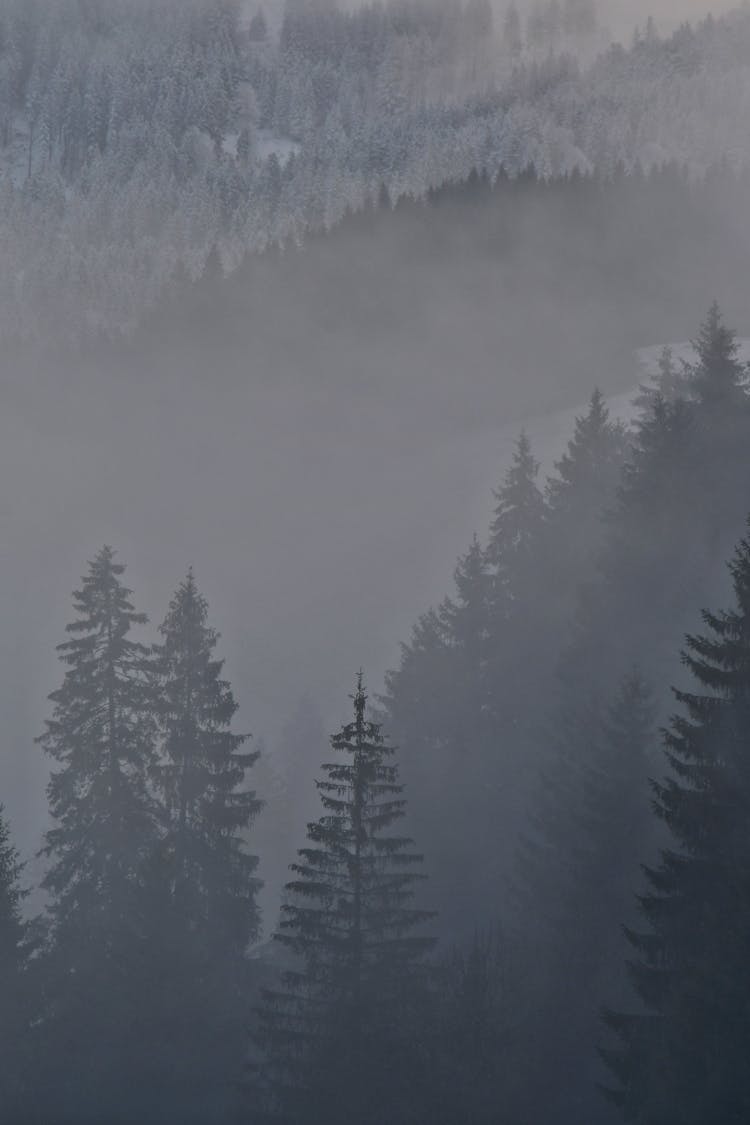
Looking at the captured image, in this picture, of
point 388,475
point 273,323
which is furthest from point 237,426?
point 388,475

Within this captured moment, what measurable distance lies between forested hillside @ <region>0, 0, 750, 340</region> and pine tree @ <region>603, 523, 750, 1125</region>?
266 ft

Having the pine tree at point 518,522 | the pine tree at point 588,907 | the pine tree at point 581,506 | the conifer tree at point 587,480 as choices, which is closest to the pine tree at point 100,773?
the pine tree at point 588,907

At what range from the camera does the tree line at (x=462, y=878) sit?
47.0 ft

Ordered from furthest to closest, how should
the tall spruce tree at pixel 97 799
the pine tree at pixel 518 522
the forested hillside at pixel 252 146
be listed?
the forested hillside at pixel 252 146
the pine tree at pixel 518 522
the tall spruce tree at pixel 97 799

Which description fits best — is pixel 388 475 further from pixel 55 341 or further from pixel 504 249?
pixel 55 341

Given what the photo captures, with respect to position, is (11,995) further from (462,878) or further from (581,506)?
(581,506)

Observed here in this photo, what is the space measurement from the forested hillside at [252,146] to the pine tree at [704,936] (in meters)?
81.1

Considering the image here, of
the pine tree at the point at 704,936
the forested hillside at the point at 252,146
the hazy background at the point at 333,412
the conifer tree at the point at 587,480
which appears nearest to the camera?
the pine tree at the point at 704,936

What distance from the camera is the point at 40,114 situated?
181m

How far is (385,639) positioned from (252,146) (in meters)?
135

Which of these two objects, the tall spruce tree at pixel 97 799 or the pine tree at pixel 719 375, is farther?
the pine tree at pixel 719 375

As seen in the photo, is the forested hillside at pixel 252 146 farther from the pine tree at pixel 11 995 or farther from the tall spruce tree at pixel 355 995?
the tall spruce tree at pixel 355 995

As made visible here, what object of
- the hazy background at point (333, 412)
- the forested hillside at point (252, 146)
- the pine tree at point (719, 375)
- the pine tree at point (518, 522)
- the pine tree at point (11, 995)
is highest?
the forested hillside at point (252, 146)

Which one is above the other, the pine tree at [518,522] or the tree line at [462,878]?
the pine tree at [518,522]
